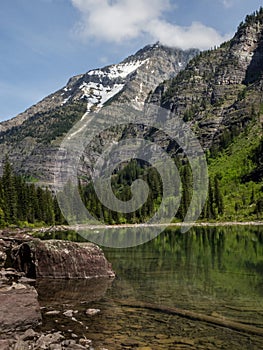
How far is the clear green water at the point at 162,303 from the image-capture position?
15898mm

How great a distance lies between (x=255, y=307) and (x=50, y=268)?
17.2 metres

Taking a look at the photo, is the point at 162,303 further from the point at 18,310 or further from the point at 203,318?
the point at 18,310

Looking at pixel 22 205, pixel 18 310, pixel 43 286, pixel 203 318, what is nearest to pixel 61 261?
pixel 43 286

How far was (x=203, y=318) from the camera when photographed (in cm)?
1862

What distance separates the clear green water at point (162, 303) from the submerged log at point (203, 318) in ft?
1.21

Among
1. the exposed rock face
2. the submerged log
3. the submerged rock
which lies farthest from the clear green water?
the submerged rock

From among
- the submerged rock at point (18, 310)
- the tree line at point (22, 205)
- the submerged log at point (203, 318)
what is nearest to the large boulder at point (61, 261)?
the submerged log at point (203, 318)

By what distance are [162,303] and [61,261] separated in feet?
39.9

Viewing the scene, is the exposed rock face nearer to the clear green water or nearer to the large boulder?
the large boulder

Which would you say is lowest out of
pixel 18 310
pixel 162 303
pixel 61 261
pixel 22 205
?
pixel 162 303

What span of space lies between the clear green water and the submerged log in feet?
1.21

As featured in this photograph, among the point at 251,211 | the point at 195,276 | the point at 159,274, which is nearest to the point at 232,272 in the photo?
the point at 195,276

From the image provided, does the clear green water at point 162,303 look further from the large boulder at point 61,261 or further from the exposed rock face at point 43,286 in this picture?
the large boulder at point 61,261

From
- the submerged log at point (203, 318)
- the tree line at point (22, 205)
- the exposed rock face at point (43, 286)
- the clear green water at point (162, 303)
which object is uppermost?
the tree line at point (22, 205)
